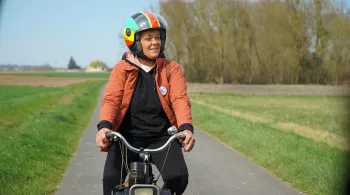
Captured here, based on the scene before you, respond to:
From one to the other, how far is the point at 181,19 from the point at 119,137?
2733 inches

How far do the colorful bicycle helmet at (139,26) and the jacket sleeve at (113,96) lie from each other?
21 cm

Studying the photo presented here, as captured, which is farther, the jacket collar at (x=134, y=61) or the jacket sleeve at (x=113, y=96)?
the jacket collar at (x=134, y=61)

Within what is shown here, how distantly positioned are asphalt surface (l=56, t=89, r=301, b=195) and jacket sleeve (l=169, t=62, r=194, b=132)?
2930 mm

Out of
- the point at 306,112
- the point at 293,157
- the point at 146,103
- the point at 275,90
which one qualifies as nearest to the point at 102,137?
the point at 146,103

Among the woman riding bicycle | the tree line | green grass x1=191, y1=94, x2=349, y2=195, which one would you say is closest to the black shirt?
the woman riding bicycle

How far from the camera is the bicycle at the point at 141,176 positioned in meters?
3.14

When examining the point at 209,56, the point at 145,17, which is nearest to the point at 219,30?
the point at 209,56

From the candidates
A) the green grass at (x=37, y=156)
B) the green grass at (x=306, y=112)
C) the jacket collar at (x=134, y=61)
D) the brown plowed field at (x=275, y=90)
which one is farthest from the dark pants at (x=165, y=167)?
the brown plowed field at (x=275, y=90)

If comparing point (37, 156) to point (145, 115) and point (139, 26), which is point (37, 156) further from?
point (139, 26)

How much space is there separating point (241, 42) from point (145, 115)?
67825 mm

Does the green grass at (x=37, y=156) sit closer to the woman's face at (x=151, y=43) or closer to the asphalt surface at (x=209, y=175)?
the asphalt surface at (x=209, y=175)

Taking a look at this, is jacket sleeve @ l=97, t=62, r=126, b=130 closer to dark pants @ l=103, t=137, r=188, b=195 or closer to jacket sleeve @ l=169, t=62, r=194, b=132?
dark pants @ l=103, t=137, r=188, b=195

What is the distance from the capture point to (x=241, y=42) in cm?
7038

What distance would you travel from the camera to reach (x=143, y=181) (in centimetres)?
338
